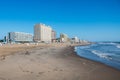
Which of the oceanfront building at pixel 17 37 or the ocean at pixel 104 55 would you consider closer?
the ocean at pixel 104 55

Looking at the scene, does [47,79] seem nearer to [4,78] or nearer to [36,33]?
[4,78]

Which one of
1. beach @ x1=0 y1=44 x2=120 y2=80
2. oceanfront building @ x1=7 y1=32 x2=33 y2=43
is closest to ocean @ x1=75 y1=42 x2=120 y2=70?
beach @ x1=0 y1=44 x2=120 y2=80

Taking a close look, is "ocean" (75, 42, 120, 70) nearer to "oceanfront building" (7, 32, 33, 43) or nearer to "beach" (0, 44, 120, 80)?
"beach" (0, 44, 120, 80)

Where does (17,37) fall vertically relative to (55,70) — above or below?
above

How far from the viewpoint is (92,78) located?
30.5 feet

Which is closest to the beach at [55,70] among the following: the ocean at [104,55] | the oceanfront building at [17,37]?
the ocean at [104,55]

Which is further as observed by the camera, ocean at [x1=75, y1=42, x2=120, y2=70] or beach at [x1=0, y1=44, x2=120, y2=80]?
ocean at [x1=75, y1=42, x2=120, y2=70]

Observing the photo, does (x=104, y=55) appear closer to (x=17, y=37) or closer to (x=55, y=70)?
(x=55, y=70)

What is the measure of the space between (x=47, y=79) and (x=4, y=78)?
2.49 metres

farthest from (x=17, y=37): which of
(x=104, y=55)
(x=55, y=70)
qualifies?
(x=55, y=70)

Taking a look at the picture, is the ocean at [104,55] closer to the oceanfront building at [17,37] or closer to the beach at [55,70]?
the beach at [55,70]

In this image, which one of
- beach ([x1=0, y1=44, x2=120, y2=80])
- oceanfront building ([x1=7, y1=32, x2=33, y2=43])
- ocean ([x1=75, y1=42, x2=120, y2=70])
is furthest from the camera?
oceanfront building ([x1=7, y1=32, x2=33, y2=43])

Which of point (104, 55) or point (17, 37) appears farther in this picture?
point (17, 37)

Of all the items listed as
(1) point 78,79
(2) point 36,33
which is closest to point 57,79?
(1) point 78,79
